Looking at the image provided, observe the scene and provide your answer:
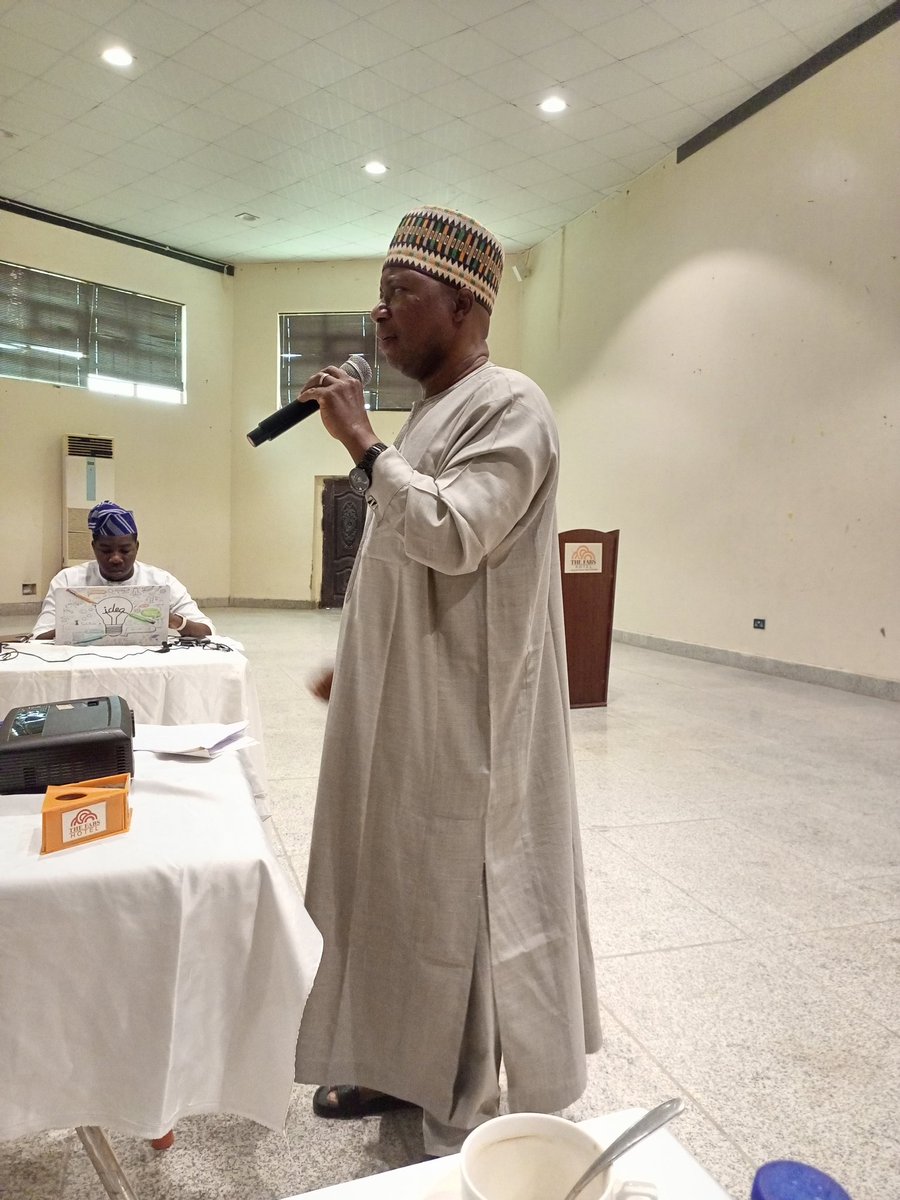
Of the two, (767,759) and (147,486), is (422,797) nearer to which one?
(767,759)

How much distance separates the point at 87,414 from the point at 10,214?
Answer: 2254mm

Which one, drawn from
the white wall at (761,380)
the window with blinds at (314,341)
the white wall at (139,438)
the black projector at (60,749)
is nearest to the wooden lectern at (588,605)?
the white wall at (761,380)

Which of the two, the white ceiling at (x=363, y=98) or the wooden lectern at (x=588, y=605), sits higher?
the white ceiling at (x=363, y=98)

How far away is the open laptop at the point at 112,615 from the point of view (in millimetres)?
2672

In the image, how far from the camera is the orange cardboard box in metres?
0.86

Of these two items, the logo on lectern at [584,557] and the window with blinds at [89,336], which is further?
the window with blinds at [89,336]

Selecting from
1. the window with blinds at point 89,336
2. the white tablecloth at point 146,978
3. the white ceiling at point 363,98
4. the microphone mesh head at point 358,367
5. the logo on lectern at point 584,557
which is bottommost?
the white tablecloth at point 146,978

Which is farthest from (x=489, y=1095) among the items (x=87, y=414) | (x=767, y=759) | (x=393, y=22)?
(x=87, y=414)

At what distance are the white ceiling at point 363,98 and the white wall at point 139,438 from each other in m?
0.61

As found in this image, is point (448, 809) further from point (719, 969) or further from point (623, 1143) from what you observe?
point (719, 969)

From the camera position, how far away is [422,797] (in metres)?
1.18

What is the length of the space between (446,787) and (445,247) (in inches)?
32.7

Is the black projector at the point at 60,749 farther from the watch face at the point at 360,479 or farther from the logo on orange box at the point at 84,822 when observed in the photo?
the watch face at the point at 360,479

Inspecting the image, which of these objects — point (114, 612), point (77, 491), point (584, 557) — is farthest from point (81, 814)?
point (77, 491)
